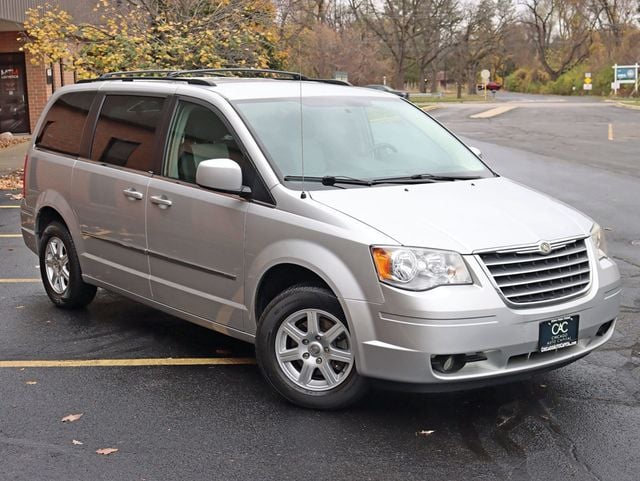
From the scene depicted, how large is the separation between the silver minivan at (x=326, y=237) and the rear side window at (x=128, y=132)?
0.05 feet

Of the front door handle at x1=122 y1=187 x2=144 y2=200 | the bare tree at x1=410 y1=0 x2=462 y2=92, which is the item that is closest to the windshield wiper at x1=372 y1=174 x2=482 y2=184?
the front door handle at x1=122 y1=187 x2=144 y2=200

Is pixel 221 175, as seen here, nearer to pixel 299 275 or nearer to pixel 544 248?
pixel 299 275

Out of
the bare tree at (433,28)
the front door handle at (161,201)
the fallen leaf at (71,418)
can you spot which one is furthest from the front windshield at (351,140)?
the bare tree at (433,28)

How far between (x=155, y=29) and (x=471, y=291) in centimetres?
1334

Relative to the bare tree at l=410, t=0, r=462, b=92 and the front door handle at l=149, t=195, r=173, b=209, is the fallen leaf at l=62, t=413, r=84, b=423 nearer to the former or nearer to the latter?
Answer: the front door handle at l=149, t=195, r=173, b=209

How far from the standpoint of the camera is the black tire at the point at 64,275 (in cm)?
676

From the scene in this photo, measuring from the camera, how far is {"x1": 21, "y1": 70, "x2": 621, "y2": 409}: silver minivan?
435 cm

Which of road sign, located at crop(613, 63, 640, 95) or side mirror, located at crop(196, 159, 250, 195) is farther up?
road sign, located at crop(613, 63, 640, 95)

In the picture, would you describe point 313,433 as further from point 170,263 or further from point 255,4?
point 255,4

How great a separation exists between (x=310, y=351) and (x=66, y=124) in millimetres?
3273

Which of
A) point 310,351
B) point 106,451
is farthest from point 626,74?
point 106,451

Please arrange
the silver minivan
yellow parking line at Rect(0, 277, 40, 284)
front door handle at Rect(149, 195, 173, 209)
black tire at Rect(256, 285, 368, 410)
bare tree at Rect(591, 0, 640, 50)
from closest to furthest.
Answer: the silver minivan → black tire at Rect(256, 285, 368, 410) → front door handle at Rect(149, 195, 173, 209) → yellow parking line at Rect(0, 277, 40, 284) → bare tree at Rect(591, 0, 640, 50)

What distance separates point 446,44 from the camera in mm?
75938

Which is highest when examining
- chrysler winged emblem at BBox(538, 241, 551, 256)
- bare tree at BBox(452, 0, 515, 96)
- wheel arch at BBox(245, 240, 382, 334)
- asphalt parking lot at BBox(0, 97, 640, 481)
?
bare tree at BBox(452, 0, 515, 96)
